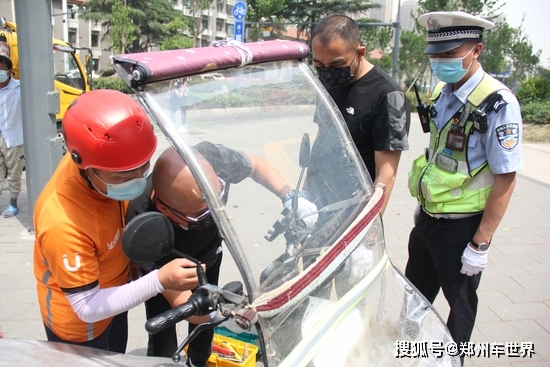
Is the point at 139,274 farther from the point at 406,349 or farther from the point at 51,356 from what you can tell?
the point at 406,349

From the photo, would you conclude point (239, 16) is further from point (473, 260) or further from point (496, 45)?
point (496, 45)

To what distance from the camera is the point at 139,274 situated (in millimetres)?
1960

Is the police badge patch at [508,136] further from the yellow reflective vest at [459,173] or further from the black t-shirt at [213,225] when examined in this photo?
the black t-shirt at [213,225]

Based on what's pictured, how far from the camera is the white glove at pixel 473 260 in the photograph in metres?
2.39

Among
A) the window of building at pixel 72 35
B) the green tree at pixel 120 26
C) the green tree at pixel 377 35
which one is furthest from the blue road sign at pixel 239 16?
the window of building at pixel 72 35

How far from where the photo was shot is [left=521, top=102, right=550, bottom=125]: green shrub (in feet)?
51.9

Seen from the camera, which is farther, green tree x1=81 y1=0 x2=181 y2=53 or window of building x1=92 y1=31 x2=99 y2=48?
window of building x1=92 y1=31 x2=99 y2=48

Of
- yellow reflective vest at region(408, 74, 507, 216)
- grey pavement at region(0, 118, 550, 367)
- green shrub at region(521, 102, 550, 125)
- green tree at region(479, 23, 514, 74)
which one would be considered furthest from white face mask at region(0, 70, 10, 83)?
green tree at region(479, 23, 514, 74)

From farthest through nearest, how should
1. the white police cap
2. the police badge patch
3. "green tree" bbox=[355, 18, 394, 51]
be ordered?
"green tree" bbox=[355, 18, 394, 51] → the white police cap → the police badge patch

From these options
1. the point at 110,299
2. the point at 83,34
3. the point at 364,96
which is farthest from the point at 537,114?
the point at 83,34

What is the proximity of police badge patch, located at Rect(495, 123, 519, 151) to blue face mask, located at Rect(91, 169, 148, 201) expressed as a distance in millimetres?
1645

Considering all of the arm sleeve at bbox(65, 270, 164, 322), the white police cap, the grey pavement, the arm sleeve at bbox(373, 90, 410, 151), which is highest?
the white police cap

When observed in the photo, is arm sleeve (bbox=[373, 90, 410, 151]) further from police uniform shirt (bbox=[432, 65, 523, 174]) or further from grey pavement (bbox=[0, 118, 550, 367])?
grey pavement (bbox=[0, 118, 550, 367])

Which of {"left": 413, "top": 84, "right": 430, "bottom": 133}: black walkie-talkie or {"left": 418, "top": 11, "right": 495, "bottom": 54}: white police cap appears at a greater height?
{"left": 418, "top": 11, "right": 495, "bottom": 54}: white police cap
